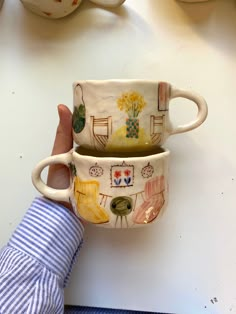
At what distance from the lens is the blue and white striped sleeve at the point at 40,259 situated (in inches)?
12.7

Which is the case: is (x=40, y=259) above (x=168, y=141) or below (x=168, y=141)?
below

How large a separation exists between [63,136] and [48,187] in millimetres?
54

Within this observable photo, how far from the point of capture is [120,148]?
0.98 ft

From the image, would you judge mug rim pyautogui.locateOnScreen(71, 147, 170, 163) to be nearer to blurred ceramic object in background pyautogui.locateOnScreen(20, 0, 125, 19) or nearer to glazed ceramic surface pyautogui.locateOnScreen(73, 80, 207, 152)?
glazed ceramic surface pyautogui.locateOnScreen(73, 80, 207, 152)

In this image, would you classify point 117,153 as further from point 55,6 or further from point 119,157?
point 55,6

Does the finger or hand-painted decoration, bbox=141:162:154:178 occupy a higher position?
the finger

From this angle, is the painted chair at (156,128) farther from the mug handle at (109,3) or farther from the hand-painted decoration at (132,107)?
the mug handle at (109,3)

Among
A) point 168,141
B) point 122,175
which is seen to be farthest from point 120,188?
point 168,141

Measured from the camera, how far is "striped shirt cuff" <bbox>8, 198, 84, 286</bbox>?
1.15 feet

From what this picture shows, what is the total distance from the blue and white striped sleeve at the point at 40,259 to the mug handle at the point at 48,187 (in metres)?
0.02

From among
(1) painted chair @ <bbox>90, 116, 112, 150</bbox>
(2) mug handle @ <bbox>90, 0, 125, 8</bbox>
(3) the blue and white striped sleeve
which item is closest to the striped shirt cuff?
(3) the blue and white striped sleeve

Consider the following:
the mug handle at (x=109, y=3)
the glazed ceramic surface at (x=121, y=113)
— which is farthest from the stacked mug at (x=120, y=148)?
the mug handle at (x=109, y=3)

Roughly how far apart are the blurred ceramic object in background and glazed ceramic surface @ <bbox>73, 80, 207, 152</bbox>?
10 cm

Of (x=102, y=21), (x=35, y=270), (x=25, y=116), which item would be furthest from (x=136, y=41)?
(x=35, y=270)
